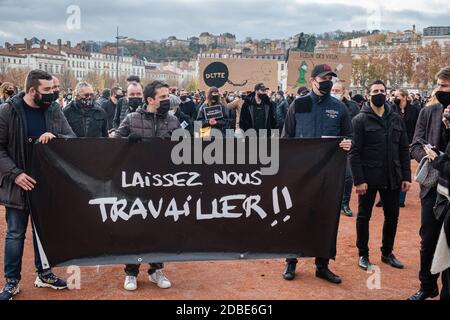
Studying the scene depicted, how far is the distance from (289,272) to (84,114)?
14.1 ft

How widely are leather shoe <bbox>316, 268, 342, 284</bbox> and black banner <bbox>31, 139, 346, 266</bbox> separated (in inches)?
12.1

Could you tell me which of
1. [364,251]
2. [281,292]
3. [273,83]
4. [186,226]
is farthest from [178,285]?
[273,83]

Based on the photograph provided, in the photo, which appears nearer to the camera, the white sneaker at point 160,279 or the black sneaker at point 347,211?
the white sneaker at point 160,279

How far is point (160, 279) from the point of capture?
5137mm

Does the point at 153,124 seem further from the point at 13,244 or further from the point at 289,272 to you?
the point at 289,272

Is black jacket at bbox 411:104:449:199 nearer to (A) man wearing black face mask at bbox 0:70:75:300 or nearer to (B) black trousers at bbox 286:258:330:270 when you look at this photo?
(B) black trousers at bbox 286:258:330:270

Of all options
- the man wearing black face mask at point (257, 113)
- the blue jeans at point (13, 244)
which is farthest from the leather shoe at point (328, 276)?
the man wearing black face mask at point (257, 113)

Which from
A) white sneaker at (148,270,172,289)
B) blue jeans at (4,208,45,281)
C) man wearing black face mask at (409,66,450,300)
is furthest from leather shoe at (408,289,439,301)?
blue jeans at (4,208,45,281)

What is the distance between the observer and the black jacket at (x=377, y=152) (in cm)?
561

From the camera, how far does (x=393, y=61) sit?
76.1 m

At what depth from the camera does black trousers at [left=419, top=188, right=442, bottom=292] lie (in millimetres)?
4641

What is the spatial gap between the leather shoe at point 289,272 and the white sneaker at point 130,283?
159cm

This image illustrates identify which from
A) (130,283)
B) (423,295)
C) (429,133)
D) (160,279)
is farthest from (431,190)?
(130,283)

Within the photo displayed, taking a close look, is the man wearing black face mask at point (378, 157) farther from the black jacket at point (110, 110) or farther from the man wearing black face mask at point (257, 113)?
the black jacket at point (110, 110)
